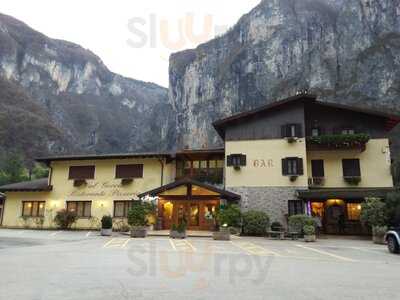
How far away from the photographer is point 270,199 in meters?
23.6

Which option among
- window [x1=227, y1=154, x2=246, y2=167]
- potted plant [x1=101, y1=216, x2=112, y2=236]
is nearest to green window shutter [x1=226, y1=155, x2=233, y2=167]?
window [x1=227, y1=154, x2=246, y2=167]

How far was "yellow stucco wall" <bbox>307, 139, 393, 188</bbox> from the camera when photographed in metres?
23.5

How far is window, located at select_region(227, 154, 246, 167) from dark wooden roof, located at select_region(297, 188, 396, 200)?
14.2ft

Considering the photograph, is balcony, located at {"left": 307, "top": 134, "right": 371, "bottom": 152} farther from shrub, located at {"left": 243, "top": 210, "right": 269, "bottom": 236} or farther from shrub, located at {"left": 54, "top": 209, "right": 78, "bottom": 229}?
shrub, located at {"left": 54, "top": 209, "right": 78, "bottom": 229}

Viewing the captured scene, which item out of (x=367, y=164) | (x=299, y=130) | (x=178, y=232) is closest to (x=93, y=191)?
(x=178, y=232)

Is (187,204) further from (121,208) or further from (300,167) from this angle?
(300,167)

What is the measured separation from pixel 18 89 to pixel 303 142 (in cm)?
10137

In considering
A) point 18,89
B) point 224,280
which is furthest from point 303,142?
point 18,89

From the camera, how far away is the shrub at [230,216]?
822 inches

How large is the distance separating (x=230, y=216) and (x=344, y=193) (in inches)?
292

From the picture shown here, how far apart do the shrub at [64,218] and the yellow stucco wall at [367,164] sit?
18181 mm

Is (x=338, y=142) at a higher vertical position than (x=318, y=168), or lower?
higher

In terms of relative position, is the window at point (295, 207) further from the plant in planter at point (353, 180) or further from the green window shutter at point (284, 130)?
the green window shutter at point (284, 130)

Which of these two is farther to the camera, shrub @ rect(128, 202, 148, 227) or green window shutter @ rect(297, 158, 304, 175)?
green window shutter @ rect(297, 158, 304, 175)
